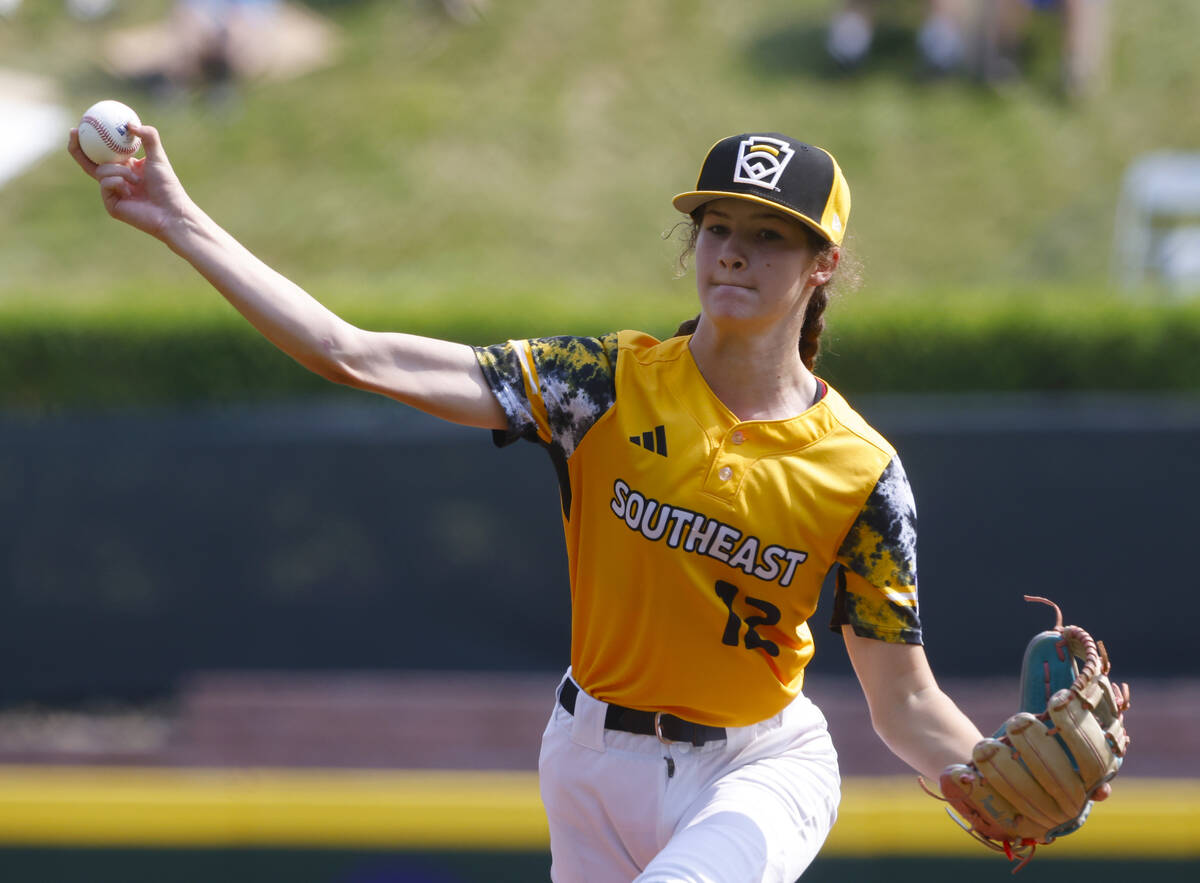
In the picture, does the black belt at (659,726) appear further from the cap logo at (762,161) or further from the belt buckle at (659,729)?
the cap logo at (762,161)

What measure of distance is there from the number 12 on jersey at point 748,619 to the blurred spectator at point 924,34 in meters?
13.3

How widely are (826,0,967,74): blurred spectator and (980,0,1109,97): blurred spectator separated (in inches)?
11.2

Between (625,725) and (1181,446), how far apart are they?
5938mm

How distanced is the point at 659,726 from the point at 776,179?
1.23 m

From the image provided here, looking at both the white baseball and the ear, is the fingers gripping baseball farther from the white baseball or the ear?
the ear

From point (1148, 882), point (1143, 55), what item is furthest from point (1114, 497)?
point (1143, 55)

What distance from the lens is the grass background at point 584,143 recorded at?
14.0 m

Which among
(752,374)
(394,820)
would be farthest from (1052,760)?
(394,820)

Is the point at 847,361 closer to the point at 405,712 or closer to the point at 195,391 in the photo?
the point at 405,712

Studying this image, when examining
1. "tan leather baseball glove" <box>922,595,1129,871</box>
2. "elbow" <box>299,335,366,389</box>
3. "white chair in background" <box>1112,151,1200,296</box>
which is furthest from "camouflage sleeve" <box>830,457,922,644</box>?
"white chair in background" <box>1112,151,1200,296</box>

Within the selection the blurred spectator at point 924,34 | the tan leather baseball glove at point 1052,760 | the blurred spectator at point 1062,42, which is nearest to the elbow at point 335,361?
the tan leather baseball glove at point 1052,760

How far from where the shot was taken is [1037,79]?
15391 millimetres

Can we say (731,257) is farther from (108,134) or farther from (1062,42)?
(1062,42)

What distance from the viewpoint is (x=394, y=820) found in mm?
4930
